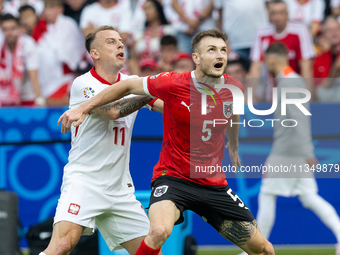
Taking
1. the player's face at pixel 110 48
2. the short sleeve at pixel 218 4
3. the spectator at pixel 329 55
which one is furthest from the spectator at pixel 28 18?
the spectator at pixel 329 55

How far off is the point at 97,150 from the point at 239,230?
1.44 m

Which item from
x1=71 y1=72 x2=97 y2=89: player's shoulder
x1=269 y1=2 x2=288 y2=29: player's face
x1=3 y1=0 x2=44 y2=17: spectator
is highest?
x1=3 y1=0 x2=44 y2=17: spectator

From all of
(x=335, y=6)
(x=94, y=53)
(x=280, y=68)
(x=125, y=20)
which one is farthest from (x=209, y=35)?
(x=335, y=6)

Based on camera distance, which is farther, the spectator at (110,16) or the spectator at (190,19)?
the spectator at (110,16)

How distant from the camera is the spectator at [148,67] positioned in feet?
25.3

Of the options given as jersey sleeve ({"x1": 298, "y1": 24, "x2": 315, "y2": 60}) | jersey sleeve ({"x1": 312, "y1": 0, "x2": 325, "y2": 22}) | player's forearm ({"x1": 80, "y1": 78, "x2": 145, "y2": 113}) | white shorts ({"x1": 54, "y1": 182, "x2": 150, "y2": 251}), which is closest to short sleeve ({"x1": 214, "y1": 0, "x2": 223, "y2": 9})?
jersey sleeve ({"x1": 298, "y1": 24, "x2": 315, "y2": 60})

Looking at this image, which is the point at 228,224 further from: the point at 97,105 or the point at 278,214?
the point at 278,214

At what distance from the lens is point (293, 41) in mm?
7762

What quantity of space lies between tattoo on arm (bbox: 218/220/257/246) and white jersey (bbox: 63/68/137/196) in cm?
96

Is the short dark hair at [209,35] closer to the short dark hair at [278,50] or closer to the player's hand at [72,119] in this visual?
the player's hand at [72,119]

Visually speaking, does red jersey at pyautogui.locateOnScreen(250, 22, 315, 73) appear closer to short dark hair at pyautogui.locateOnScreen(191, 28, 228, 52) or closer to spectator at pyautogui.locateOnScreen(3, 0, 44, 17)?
short dark hair at pyautogui.locateOnScreen(191, 28, 228, 52)

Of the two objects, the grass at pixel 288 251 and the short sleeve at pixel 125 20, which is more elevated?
the short sleeve at pixel 125 20

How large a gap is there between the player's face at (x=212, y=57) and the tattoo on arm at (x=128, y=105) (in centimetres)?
61

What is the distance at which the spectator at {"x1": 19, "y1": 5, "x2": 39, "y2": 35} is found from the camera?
28.5 feet
